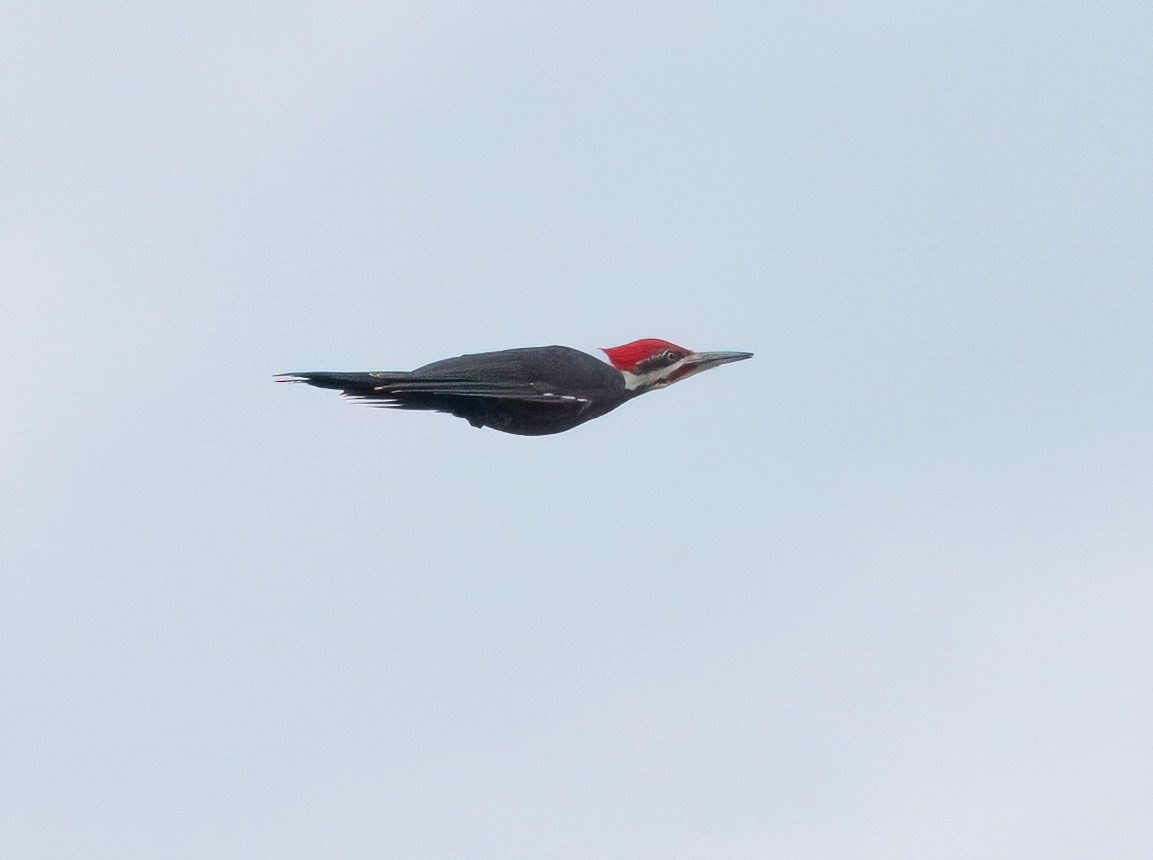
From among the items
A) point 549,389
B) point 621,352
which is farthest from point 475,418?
point 621,352

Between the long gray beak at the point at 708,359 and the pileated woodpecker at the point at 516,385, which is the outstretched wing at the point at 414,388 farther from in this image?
the long gray beak at the point at 708,359

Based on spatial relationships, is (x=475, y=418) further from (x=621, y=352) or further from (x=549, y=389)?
(x=621, y=352)

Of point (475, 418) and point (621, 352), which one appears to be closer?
point (475, 418)

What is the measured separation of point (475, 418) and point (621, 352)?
187 centimetres

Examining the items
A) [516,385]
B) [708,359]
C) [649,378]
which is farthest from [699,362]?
[516,385]

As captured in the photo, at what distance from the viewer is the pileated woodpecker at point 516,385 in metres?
13.1

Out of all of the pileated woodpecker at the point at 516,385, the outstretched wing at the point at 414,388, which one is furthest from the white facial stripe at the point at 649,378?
the outstretched wing at the point at 414,388

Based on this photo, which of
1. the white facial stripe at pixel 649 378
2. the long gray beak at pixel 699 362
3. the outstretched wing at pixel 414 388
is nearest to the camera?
the outstretched wing at pixel 414 388

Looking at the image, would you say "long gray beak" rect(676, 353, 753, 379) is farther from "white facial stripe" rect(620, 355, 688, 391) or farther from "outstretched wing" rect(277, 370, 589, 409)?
"outstretched wing" rect(277, 370, 589, 409)

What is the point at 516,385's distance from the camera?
44.8 ft

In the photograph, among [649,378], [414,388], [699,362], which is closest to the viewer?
[414,388]

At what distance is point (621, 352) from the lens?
15.1 meters

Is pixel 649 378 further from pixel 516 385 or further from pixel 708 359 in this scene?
pixel 516 385

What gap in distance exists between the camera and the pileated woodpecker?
13.1 meters
